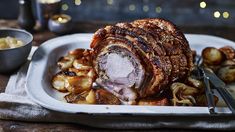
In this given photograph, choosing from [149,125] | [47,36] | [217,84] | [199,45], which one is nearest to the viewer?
[149,125]

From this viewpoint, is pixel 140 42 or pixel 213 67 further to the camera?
pixel 213 67

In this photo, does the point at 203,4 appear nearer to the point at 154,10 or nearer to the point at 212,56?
the point at 154,10

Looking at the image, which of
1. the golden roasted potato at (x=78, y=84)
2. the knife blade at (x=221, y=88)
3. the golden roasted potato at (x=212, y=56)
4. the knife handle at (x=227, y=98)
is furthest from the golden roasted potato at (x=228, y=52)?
the golden roasted potato at (x=78, y=84)

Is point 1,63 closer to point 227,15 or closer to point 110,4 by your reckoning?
point 110,4

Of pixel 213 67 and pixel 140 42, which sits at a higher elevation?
pixel 140 42

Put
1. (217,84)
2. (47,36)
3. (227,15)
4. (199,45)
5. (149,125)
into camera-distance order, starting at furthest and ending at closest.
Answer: (227,15)
(47,36)
(199,45)
(217,84)
(149,125)

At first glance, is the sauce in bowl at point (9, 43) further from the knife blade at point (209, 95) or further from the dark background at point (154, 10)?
the dark background at point (154, 10)

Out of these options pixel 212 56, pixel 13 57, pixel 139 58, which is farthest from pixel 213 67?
pixel 13 57

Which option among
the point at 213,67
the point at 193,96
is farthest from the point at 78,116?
the point at 213,67
